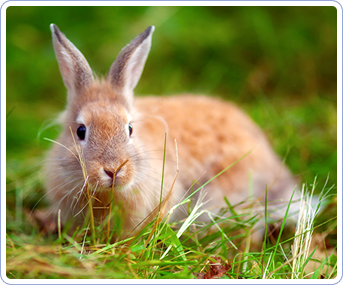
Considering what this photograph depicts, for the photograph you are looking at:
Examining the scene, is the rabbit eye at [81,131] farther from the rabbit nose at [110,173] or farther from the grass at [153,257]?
the grass at [153,257]

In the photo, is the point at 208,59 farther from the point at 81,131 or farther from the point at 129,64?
the point at 81,131

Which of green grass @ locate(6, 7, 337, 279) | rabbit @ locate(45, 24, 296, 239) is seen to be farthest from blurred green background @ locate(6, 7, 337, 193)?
rabbit @ locate(45, 24, 296, 239)

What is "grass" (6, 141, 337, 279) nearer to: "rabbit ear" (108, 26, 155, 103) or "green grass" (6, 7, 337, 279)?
"rabbit ear" (108, 26, 155, 103)

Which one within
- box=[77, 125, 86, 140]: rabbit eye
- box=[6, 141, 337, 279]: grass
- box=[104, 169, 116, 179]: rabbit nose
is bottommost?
box=[6, 141, 337, 279]: grass

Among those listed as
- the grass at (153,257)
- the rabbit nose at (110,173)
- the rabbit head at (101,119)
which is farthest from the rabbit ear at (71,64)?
the grass at (153,257)

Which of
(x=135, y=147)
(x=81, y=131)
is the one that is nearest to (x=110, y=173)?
(x=135, y=147)

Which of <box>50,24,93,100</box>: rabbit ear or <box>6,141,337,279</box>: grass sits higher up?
<box>50,24,93,100</box>: rabbit ear

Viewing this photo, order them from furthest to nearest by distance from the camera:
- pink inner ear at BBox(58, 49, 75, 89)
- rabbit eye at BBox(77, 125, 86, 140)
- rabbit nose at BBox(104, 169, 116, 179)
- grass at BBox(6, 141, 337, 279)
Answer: pink inner ear at BBox(58, 49, 75, 89), rabbit eye at BBox(77, 125, 86, 140), rabbit nose at BBox(104, 169, 116, 179), grass at BBox(6, 141, 337, 279)

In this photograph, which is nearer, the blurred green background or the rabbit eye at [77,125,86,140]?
the rabbit eye at [77,125,86,140]
